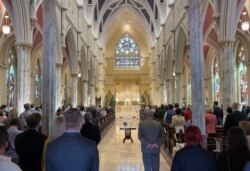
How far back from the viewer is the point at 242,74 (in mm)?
28047

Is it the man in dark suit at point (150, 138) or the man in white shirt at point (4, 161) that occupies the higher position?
the man in white shirt at point (4, 161)

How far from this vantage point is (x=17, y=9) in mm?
16125

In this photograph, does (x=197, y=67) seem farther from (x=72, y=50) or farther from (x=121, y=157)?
(x=72, y=50)

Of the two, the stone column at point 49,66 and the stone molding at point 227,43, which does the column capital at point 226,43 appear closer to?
the stone molding at point 227,43

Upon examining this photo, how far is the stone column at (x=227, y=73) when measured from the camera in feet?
51.1

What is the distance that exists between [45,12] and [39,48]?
18074mm

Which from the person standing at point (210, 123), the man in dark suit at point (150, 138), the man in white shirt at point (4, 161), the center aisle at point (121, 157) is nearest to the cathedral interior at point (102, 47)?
the center aisle at point (121, 157)

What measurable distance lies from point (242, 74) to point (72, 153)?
2685 centimetres

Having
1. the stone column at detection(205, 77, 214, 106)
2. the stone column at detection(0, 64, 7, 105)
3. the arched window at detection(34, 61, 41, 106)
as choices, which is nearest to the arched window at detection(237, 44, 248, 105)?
the stone column at detection(205, 77, 214, 106)

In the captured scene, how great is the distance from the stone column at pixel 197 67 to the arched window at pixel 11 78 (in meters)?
20.0

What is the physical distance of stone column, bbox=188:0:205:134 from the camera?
10141 mm

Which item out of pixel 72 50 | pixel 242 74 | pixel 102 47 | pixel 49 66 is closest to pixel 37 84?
pixel 72 50

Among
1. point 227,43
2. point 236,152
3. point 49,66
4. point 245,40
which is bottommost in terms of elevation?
point 236,152

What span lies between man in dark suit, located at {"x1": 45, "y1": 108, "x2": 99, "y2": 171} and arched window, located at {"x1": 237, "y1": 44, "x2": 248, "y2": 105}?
25.9 meters
